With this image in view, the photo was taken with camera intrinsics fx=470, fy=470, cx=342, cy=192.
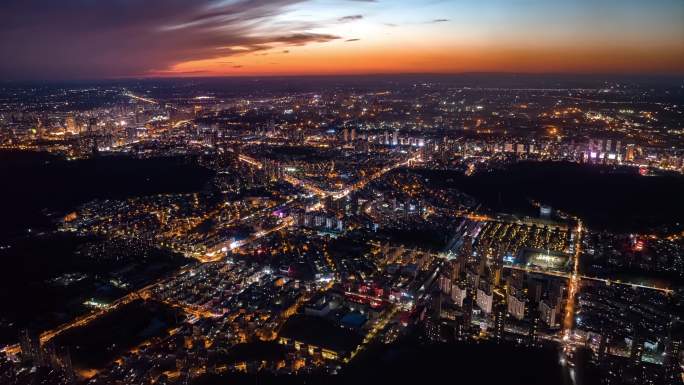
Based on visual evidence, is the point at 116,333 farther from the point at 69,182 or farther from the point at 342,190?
the point at 69,182

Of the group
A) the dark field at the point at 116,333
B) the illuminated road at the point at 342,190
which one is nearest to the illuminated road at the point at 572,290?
the dark field at the point at 116,333

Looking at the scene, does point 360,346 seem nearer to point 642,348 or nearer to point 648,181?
point 642,348

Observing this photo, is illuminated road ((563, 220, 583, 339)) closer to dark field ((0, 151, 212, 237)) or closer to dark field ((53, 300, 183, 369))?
dark field ((53, 300, 183, 369))

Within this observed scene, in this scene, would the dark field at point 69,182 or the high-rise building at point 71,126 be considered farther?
the high-rise building at point 71,126

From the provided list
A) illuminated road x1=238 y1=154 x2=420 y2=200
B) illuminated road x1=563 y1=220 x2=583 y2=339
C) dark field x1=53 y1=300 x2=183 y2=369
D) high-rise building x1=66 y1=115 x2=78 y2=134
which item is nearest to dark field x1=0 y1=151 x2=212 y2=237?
illuminated road x1=238 y1=154 x2=420 y2=200

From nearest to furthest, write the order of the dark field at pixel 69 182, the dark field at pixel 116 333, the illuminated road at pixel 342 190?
the dark field at pixel 116 333
the dark field at pixel 69 182
the illuminated road at pixel 342 190

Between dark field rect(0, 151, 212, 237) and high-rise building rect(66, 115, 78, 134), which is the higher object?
high-rise building rect(66, 115, 78, 134)

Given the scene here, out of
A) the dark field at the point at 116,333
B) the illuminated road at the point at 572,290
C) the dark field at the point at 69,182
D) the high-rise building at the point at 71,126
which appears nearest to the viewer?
the dark field at the point at 116,333

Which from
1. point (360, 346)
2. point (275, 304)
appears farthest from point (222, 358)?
point (360, 346)

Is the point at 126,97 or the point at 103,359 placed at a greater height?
the point at 126,97

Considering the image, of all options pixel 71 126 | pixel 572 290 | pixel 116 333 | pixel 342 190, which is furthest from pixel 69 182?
pixel 572 290

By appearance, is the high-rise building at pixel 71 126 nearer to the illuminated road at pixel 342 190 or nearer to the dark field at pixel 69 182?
the dark field at pixel 69 182
